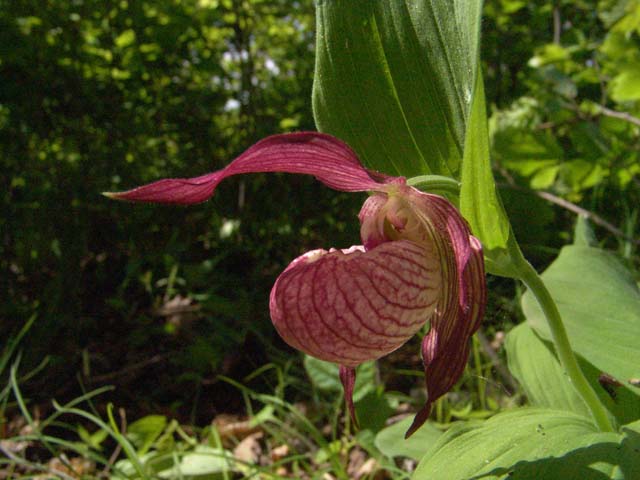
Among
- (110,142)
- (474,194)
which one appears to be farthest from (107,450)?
(474,194)

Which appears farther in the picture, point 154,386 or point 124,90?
point 124,90

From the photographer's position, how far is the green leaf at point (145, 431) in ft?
5.12

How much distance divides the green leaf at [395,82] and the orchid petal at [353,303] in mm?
167

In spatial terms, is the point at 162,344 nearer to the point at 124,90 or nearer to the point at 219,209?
the point at 219,209

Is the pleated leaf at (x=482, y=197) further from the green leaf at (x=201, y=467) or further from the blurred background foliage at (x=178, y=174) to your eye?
the blurred background foliage at (x=178, y=174)

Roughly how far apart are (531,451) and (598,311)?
368 millimetres

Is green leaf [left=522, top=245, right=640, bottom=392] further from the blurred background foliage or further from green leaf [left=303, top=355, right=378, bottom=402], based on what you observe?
the blurred background foliage

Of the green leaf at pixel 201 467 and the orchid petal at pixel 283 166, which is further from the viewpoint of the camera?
the green leaf at pixel 201 467

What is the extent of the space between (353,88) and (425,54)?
11 cm

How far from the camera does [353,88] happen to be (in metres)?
0.76

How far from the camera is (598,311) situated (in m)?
0.89

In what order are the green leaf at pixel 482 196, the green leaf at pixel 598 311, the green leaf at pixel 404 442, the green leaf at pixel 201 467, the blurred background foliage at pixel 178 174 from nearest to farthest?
the green leaf at pixel 482 196
the green leaf at pixel 598 311
the green leaf at pixel 404 442
the green leaf at pixel 201 467
the blurred background foliage at pixel 178 174

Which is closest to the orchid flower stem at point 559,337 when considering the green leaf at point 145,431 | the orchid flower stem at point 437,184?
the orchid flower stem at point 437,184

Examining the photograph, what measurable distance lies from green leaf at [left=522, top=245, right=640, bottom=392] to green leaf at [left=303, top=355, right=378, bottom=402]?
22.5 inches
